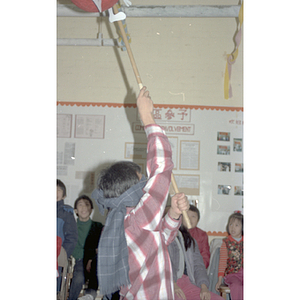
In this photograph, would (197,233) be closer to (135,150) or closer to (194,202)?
(194,202)

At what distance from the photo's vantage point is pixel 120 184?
528mm

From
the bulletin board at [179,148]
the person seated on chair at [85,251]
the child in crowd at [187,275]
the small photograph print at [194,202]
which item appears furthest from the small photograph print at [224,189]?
the person seated on chair at [85,251]

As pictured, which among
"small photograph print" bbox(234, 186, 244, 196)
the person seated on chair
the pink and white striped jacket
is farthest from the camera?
"small photograph print" bbox(234, 186, 244, 196)

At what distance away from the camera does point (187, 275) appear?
36.6 inches

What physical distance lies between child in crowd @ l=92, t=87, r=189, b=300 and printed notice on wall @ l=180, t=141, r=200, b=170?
75 centimetres

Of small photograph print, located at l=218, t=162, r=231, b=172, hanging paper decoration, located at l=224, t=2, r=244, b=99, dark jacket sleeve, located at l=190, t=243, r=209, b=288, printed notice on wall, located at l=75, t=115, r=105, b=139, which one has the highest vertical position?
hanging paper decoration, located at l=224, t=2, r=244, b=99

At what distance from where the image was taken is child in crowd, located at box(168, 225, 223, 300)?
0.88 metres

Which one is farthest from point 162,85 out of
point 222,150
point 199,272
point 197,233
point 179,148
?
point 199,272

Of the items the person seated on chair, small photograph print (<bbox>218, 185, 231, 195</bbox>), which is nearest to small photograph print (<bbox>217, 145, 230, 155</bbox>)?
small photograph print (<bbox>218, 185, 231, 195</bbox>)

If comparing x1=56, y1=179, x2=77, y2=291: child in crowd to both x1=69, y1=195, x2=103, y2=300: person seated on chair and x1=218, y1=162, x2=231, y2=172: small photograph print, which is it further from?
x1=218, y1=162, x2=231, y2=172: small photograph print
